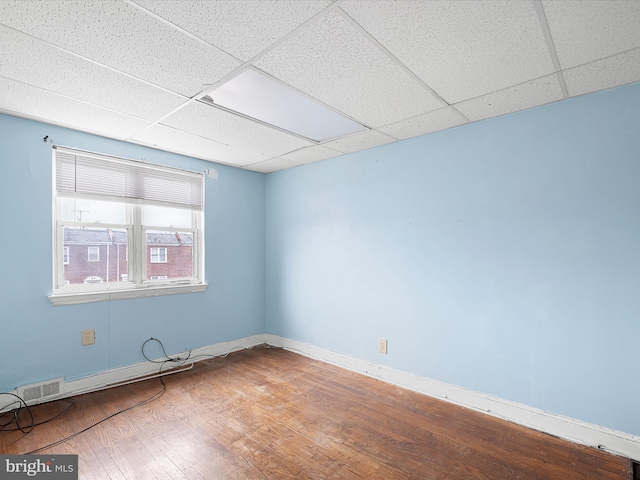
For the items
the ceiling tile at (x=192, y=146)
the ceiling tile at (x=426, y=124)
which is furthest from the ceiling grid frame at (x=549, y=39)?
the ceiling tile at (x=192, y=146)

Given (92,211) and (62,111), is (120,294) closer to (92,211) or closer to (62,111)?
(92,211)

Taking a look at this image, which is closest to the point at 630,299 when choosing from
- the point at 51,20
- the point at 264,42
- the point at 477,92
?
the point at 477,92

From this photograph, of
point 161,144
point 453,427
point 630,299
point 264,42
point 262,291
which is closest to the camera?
point 264,42

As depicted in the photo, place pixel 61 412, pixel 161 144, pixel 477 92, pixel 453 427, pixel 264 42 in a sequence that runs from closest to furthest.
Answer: pixel 264 42, pixel 477 92, pixel 453 427, pixel 61 412, pixel 161 144

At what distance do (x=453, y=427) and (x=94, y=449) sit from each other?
257 cm

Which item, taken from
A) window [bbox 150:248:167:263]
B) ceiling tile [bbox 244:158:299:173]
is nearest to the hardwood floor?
window [bbox 150:248:167:263]

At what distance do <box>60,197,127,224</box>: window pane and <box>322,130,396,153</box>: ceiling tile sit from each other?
232 centimetres

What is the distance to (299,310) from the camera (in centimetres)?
408

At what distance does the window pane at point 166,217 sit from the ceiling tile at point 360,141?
1.96 metres

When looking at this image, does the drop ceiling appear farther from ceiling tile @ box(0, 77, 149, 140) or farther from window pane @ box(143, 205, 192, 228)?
window pane @ box(143, 205, 192, 228)

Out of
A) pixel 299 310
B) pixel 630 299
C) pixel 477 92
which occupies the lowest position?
pixel 299 310

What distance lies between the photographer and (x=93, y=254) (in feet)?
10.1

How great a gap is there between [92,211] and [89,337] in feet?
4.06

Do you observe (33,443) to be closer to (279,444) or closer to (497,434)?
(279,444)
